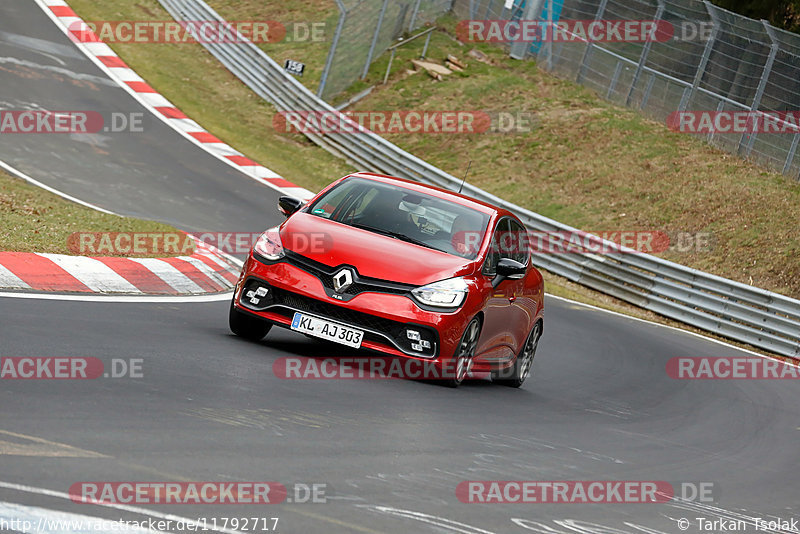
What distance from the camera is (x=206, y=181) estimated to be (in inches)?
850

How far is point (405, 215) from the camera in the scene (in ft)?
31.8

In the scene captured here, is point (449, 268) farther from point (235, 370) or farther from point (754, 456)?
point (754, 456)

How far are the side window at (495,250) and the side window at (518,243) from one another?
0.73 feet

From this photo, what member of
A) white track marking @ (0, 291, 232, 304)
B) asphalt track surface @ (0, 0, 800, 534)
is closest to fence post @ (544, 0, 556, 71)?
asphalt track surface @ (0, 0, 800, 534)

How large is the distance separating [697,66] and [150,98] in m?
13.6

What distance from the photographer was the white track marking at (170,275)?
11438mm

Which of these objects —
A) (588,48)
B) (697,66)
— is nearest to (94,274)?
(697,66)

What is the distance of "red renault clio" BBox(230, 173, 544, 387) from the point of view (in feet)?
28.0

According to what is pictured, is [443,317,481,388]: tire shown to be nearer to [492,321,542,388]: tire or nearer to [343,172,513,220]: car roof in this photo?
[492,321,542,388]: tire

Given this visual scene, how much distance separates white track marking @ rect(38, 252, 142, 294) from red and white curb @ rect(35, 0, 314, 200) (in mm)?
12286

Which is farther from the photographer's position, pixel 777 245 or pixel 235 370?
pixel 777 245

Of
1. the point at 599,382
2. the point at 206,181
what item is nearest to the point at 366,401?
the point at 599,382

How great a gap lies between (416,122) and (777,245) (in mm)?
11678

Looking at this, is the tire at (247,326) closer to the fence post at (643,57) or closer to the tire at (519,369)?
the tire at (519,369)
